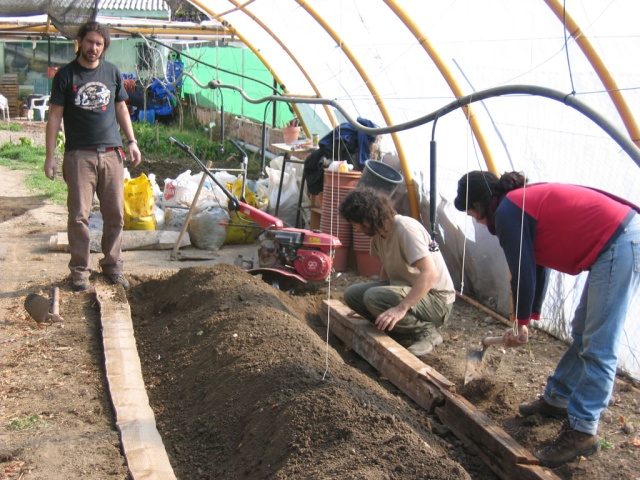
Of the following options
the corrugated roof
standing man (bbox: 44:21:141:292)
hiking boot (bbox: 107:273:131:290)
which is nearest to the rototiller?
hiking boot (bbox: 107:273:131:290)

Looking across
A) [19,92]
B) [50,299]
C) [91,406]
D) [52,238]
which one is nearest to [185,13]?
[19,92]

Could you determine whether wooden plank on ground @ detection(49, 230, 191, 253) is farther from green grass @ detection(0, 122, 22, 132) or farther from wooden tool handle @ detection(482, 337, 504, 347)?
green grass @ detection(0, 122, 22, 132)

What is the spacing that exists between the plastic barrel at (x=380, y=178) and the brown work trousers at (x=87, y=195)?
202 centimetres

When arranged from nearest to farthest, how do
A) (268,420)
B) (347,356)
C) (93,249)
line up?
(268,420)
(347,356)
(93,249)

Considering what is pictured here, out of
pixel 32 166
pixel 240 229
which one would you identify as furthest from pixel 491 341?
pixel 32 166

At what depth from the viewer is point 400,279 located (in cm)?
502

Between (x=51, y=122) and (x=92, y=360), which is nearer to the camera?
(x=92, y=360)

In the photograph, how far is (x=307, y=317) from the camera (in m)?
5.90

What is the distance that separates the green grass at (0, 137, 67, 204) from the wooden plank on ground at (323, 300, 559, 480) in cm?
620

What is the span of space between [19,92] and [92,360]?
22.5m

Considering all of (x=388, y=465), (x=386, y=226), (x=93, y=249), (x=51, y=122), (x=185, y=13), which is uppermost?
(x=185, y=13)

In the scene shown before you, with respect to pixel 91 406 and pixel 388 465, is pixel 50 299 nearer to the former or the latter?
pixel 91 406

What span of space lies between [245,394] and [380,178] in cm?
296

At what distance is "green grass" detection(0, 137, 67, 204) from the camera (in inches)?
416
